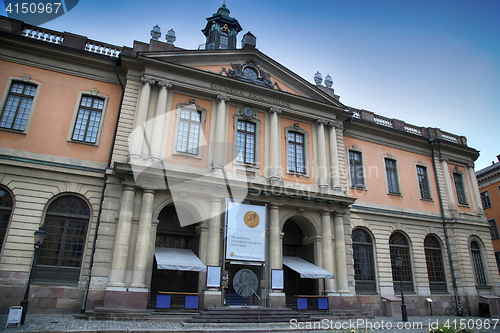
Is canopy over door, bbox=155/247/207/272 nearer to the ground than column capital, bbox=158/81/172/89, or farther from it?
nearer to the ground

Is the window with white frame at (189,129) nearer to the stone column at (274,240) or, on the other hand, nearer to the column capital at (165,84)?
the column capital at (165,84)

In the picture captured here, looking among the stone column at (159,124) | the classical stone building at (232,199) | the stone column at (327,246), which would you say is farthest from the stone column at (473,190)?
the stone column at (159,124)

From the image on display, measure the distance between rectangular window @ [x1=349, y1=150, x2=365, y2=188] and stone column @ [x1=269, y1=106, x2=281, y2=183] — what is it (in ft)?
18.9

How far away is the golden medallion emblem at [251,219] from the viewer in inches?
659

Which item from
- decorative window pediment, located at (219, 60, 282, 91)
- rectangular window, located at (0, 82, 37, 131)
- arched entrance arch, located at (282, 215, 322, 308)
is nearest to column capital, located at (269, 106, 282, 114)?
decorative window pediment, located at (219, 60, 282, 91)

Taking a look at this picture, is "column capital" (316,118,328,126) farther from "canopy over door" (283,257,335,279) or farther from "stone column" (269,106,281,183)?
"canopy over door" (283,257,335,279)

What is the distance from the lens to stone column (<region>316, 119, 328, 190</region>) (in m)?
19.6

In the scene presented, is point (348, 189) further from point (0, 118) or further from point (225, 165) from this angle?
point (0, 118)

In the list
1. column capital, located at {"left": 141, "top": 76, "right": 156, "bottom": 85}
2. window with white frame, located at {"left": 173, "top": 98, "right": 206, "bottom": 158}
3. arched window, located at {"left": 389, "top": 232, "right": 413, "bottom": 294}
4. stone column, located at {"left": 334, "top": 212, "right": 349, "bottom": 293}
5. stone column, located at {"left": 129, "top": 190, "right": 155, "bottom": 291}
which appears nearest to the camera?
stone column, located at {"left": 129, "top": 190, "right": 155, "bottom": 291}

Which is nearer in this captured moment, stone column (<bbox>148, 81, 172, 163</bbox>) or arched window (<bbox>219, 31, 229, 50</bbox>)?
stone column (<bbox>148, 81, 172, 163</bbox>)

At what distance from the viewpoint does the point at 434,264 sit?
22781 millimetres

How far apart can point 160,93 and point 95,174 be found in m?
4.93

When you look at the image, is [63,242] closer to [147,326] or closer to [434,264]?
[147,326]

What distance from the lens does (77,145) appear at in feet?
52.9
